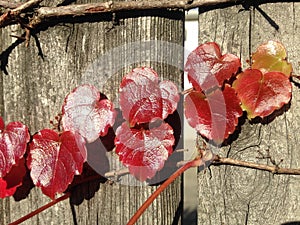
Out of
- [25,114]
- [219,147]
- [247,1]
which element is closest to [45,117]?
[25,114]

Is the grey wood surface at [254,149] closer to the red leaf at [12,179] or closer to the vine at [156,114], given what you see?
the vine at [156,114]

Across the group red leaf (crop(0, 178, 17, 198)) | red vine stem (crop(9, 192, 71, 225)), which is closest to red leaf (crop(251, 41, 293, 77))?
red vine stem (crop(9, 192, 71, 225))

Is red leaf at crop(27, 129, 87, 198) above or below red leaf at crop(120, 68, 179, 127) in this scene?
below

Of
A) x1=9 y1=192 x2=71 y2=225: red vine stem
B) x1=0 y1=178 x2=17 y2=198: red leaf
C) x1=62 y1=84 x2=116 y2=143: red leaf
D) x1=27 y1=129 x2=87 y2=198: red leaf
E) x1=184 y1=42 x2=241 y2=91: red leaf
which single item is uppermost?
x1=184 y1=42 x2=241 y2=91: red leaf

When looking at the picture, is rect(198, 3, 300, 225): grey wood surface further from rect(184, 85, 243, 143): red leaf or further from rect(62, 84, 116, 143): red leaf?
rect(62, 84, 116, 143): red leaf

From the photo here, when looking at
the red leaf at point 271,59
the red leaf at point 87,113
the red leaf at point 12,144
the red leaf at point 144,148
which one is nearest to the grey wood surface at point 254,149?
the red leaf at point 271,59

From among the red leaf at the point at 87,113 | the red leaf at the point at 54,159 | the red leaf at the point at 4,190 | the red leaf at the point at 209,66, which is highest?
the red leaf at the point at 209,66

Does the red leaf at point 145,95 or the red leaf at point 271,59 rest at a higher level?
the red leaf at point 271,59
